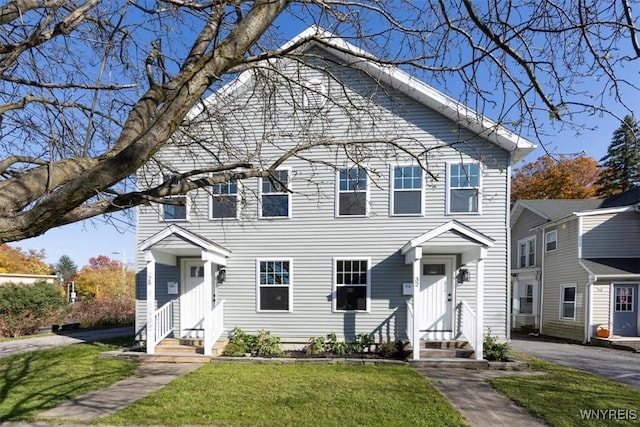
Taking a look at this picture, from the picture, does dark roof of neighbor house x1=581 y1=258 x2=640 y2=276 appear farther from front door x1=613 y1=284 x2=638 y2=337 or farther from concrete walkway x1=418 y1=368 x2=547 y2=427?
concrete walkway x1=418 y1=368 x2=547 y2=427

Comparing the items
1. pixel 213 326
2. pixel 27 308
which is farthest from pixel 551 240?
pixel 27 308

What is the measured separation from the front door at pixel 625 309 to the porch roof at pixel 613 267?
516 millimetres

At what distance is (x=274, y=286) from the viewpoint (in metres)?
10.4

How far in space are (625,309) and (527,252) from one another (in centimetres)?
604

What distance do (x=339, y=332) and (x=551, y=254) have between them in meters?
11.7

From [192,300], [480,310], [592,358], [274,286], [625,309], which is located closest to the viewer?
[480,310]

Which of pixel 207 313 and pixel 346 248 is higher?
pixel 346 248

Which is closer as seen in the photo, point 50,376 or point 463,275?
point 50,376

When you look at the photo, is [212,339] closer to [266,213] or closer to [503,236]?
[266,213]

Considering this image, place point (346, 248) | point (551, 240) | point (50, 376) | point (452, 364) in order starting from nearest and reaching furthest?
point (50, 376) → point (452, 364) → point (346, 248) → point (551, 240)

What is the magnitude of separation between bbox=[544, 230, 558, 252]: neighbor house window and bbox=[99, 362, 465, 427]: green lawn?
11.9 metres

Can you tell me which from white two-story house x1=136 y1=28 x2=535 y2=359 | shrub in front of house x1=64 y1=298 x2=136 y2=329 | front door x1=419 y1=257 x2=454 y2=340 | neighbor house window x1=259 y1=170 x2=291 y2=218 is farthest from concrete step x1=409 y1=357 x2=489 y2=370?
shrub in front of house x1=64 y1=298 x2=136 y2=329

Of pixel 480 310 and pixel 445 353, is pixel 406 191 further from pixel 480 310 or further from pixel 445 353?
pixel 445 353

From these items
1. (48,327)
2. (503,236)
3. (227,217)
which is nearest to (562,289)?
(503,236)
